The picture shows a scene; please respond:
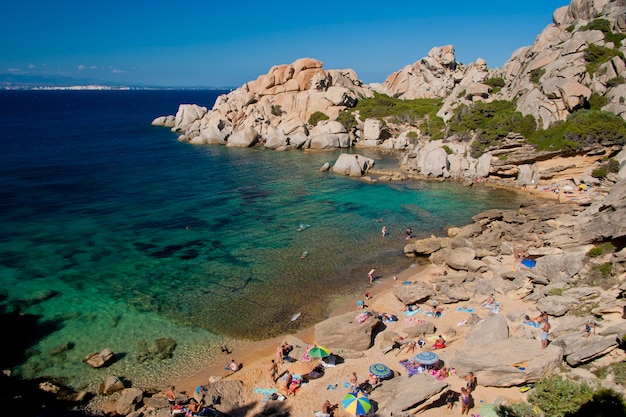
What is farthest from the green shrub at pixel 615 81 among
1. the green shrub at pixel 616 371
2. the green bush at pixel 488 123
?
the green shrub at pixel 616 371

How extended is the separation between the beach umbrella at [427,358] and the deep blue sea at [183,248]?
25.6 feet

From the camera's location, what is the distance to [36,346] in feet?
72.1

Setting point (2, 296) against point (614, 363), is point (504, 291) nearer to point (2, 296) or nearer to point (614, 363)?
point (614, 363)

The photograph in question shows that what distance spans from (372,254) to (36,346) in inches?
947

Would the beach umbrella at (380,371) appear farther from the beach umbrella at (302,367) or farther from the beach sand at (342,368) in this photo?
the beach umbrella at (302,367)

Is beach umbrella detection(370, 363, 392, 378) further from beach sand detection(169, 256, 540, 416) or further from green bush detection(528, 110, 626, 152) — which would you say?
green bush detection(528, 110, 626, 152)

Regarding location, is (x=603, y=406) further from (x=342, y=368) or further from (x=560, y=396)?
(x=342, y=368)

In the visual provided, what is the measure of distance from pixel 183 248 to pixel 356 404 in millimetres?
23056

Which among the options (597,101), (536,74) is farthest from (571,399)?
(536,74)

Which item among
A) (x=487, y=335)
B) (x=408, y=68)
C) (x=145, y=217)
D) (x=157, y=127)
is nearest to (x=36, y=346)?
(x=145, y=217)

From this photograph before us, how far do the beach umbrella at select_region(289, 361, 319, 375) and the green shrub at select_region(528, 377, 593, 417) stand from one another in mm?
9447

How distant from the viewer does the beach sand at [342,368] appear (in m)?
17.1

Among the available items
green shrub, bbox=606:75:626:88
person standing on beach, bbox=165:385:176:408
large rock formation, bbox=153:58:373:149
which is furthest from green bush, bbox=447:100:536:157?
person standing on beach, bbox=165:385:176:408

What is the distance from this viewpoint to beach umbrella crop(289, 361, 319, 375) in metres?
19.1
